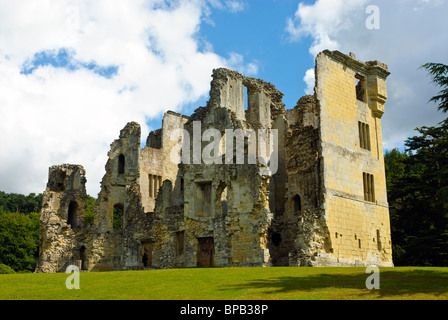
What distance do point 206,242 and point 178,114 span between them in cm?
1925

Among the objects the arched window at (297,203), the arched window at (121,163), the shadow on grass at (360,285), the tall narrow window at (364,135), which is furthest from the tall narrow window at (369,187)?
the arched window at (121,163)

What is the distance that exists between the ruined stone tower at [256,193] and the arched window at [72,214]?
7cm

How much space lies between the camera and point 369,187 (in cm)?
3397

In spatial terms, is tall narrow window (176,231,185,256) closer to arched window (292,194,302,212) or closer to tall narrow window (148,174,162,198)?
arched window (292,194,302,212)

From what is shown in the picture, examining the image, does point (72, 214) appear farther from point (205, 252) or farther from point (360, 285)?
point (360, 285)

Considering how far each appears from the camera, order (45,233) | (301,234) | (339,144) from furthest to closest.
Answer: (45,233)
(339,144)
(301,234)

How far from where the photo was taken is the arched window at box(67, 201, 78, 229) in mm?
40969

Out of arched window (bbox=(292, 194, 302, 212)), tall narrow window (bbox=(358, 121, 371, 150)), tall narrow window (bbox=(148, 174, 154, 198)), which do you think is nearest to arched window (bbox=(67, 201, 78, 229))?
tall narrow window (bbox=(148, 174, 154, 198))

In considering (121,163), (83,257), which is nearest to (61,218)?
(83,257)

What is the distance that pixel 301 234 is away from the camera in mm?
28812

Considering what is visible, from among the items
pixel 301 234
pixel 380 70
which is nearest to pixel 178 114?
pixel 380 70

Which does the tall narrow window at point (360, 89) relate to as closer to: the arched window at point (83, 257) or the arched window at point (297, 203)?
the arched window at point (297, 203)

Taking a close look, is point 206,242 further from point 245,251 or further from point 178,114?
point 178,114

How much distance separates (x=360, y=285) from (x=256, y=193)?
1370 centimetres
